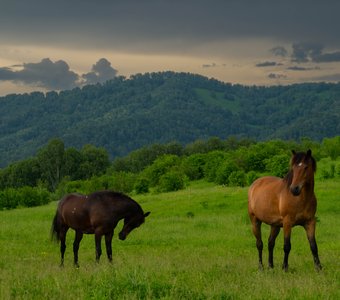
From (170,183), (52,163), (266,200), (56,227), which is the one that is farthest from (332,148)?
(52,163)

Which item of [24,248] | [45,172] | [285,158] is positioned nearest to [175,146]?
[45,172]

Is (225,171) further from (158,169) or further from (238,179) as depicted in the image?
(158,169)

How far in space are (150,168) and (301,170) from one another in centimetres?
8295

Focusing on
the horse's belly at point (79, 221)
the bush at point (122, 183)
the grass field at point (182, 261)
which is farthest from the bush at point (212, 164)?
the horse's belly at point (79, 221)

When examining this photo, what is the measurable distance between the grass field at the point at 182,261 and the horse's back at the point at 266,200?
5.24 ft

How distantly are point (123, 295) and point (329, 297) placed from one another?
4256 mm

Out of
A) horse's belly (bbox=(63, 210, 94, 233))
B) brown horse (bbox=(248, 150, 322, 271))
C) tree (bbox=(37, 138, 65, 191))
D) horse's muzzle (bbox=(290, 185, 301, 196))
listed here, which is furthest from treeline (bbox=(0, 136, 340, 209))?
horse's muzzle (bbox=(290, 185, 301, 196))

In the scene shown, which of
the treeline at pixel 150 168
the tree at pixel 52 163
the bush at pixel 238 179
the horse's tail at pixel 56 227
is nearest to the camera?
the horse's tail at pixel 56 227

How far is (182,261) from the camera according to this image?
17.2 m

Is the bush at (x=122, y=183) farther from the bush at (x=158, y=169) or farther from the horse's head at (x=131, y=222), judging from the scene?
the horse's head at (x=131, y=222)

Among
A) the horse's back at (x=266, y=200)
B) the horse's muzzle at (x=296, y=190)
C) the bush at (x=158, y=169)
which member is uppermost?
the horse's muzzle at (x=296, y=190)

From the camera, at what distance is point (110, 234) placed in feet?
51.8

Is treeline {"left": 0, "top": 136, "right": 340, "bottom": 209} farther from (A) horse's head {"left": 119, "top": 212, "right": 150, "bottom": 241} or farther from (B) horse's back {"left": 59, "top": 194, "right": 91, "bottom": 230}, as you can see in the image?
(B) horse's back {"left": 59, "top": 194, "right": 91, "bottom": 230}

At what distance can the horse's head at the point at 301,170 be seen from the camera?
42.7 ft
